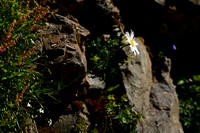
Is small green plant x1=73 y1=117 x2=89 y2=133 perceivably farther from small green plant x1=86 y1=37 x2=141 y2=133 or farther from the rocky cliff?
small green plant x1=86 y1=37 x2=141 y2=133

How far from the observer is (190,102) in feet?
17.3

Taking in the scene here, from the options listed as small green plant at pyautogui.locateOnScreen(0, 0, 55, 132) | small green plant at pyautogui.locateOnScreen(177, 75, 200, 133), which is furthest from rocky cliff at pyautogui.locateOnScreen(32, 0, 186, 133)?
small green plant at pyautogui.locateOnScreen(177, 75, 200, 133)

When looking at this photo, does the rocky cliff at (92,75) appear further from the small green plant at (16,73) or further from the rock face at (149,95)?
the small green plant at (16,73)

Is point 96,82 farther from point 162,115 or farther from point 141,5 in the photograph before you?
point 141,5

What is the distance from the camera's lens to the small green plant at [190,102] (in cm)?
502

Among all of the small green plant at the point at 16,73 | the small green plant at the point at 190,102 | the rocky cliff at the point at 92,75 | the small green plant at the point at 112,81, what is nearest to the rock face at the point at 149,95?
the rocky cliff at the point at 92,75

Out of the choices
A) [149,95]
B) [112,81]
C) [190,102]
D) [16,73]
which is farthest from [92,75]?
[190,102]

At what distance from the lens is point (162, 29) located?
197 inches

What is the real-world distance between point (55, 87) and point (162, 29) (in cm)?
313

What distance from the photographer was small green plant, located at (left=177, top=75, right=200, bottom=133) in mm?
5020

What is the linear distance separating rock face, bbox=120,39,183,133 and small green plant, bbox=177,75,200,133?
87 centimetres

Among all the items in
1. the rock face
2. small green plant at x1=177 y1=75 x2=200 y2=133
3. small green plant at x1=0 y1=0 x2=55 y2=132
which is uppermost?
small green plant at x1=0 y1=0 x2=55 y2=132

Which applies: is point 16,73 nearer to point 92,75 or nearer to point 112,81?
point 92,75

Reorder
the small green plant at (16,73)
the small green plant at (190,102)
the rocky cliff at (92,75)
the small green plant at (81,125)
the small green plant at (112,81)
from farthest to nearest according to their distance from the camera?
the small green plant at (190,102) → the small green plant at (112,81) → the small green plant at (81,125) → the rocky cliff at (92,75) → the small green plant at (16,73)
